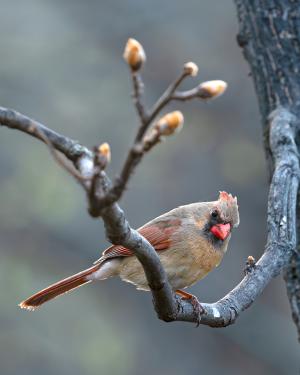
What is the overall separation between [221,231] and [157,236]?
0.37m

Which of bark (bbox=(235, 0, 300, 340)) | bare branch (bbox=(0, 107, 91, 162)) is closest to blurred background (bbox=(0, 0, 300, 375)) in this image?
bark (bbox=(235, 0, 300, 340))

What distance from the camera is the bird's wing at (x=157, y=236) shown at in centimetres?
505

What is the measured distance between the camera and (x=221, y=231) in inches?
200

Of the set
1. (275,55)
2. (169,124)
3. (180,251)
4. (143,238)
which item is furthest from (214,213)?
(169,124)

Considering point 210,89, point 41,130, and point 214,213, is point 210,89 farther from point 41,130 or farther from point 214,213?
point 214,213

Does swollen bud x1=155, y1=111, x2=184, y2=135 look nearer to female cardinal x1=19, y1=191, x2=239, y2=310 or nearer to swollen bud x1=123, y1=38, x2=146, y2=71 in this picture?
swollen bud x1=123, y1=38, x2=146, y2=71

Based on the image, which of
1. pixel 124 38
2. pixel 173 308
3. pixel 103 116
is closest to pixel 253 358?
pixel 103 116

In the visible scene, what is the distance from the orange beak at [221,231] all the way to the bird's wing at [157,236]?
0.23 metres

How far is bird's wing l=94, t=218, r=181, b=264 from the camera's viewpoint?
5051 mm

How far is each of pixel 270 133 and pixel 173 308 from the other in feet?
5.51

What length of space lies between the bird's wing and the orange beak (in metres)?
0.23

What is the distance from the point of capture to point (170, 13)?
14.1 meters

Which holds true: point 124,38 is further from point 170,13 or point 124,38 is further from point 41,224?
point 41,224

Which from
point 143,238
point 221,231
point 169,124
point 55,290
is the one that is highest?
point 169,124
